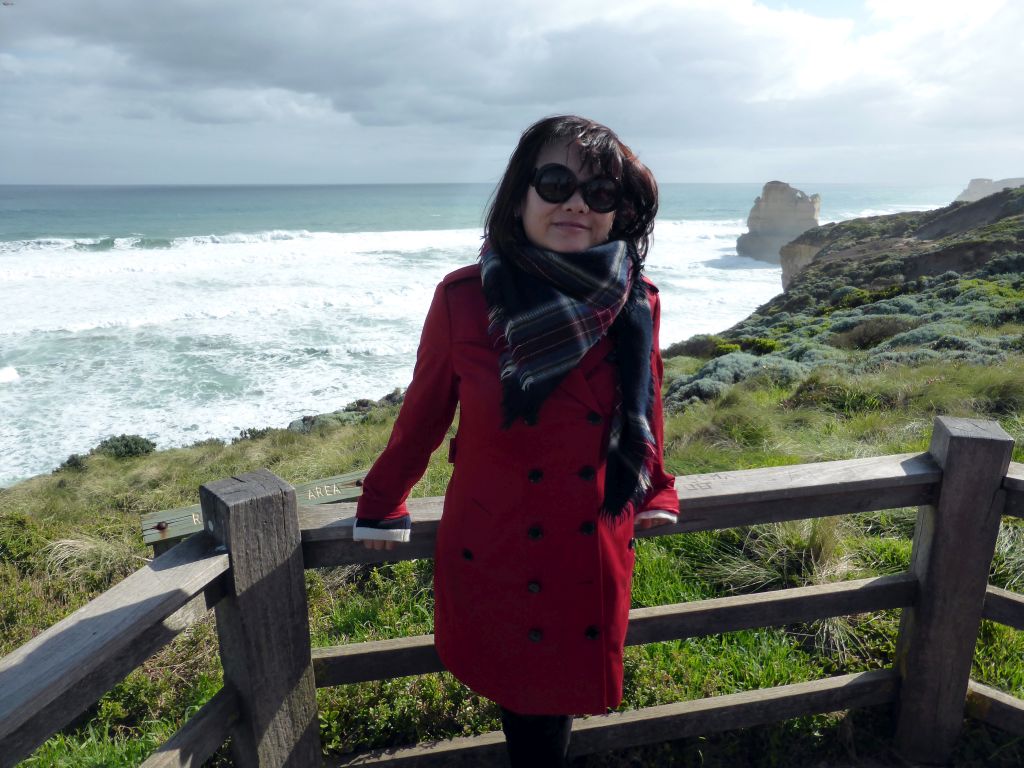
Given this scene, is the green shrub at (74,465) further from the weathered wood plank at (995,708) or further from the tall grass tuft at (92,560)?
the weathered wood plank at (995,708)

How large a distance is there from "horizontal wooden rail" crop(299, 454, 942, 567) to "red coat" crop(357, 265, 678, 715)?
0.24m

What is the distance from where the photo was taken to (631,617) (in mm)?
2188

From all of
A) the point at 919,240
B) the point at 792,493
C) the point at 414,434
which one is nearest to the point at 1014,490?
the point at 792,493

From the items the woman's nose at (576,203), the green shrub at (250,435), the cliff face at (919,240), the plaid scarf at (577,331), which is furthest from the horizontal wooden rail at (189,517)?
the cliff face at (919,240)

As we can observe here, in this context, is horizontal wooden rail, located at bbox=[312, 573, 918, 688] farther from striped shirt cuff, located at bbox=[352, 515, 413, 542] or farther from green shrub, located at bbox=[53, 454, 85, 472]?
green shrub, located at bbox=[53, 454, 85, 472]

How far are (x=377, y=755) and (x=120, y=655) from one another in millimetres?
1034

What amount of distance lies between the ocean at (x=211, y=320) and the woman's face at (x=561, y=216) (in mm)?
2343

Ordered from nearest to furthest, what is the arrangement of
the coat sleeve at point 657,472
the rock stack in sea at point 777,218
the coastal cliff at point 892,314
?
the coat sleeve at point 657,472 → the coastal cliff at point 892,314 → the rock stack in sea at point 777,218

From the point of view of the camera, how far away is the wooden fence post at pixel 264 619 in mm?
1675

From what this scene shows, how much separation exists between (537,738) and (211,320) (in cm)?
2395

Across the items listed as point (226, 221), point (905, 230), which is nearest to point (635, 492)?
point (905, 230)

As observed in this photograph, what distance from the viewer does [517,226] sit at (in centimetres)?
172

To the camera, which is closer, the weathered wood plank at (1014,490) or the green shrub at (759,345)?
the weathered wood plank at (1014,490)

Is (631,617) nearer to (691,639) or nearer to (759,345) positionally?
(691,639)
